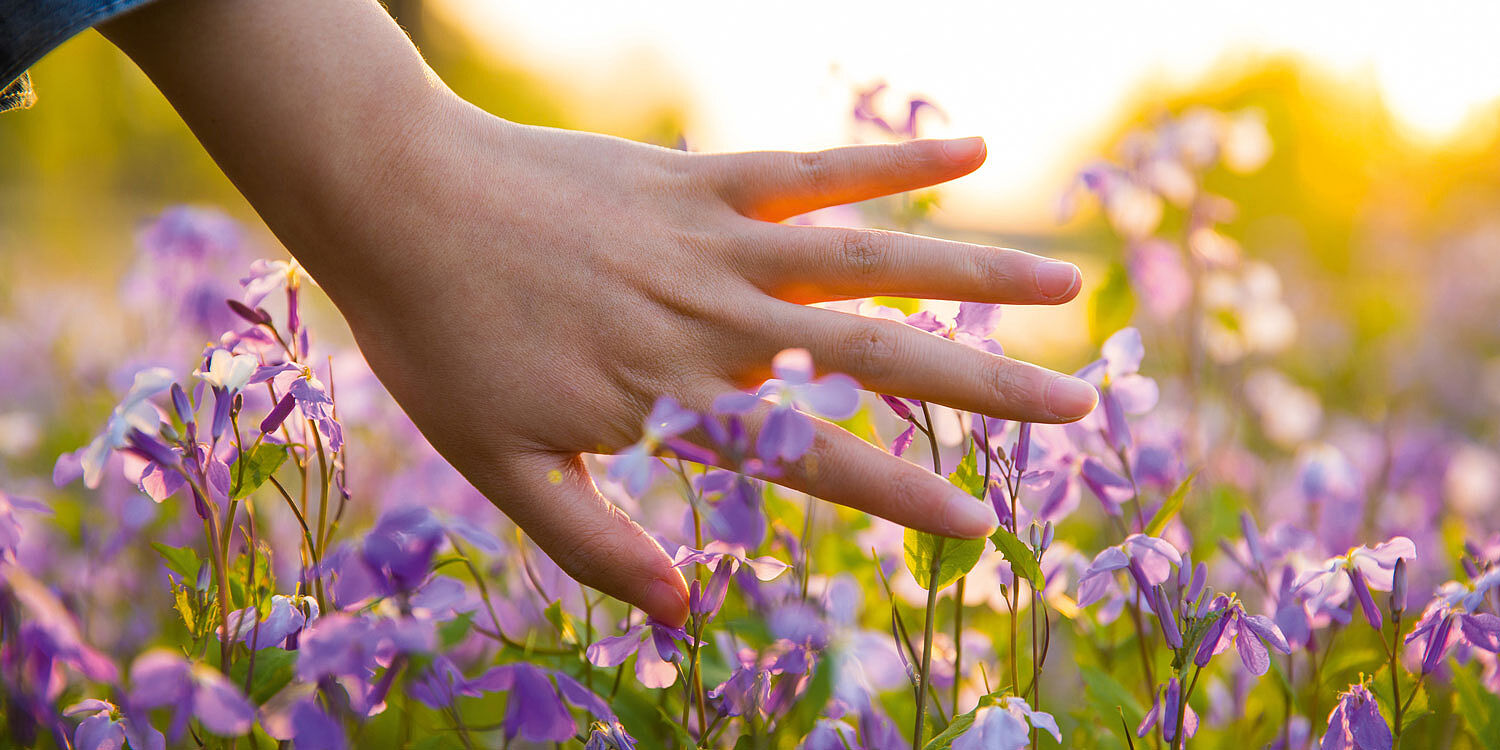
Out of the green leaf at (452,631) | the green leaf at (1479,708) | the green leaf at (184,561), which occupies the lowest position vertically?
the green leaf at (1479,708)

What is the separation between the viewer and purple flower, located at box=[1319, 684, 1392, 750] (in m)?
1.16

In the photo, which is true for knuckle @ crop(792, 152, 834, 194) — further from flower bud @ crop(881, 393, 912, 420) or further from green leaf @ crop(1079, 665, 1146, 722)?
green leaf @ crop(1079, 665, 1146, 722)

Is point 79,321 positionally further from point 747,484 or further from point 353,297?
point 747,484

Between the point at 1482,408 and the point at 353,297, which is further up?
the point at 353,297

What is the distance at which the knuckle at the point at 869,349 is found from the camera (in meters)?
1.14

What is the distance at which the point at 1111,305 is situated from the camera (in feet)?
5.76

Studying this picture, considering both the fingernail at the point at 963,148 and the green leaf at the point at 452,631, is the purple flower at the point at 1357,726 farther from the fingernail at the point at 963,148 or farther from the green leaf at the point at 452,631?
the green leaf at the point at 452,631

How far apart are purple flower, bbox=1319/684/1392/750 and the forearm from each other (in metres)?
1.36

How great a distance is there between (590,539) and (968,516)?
0.48 metres

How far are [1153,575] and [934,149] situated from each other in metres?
0.63

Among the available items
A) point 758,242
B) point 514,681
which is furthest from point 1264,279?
point 514,681

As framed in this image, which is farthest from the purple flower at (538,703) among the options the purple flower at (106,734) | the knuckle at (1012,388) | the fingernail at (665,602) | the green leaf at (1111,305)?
the green leaf at (1111,305)

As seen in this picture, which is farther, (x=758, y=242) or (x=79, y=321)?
(x=79, y=321)

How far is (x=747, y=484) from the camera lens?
1.06m
